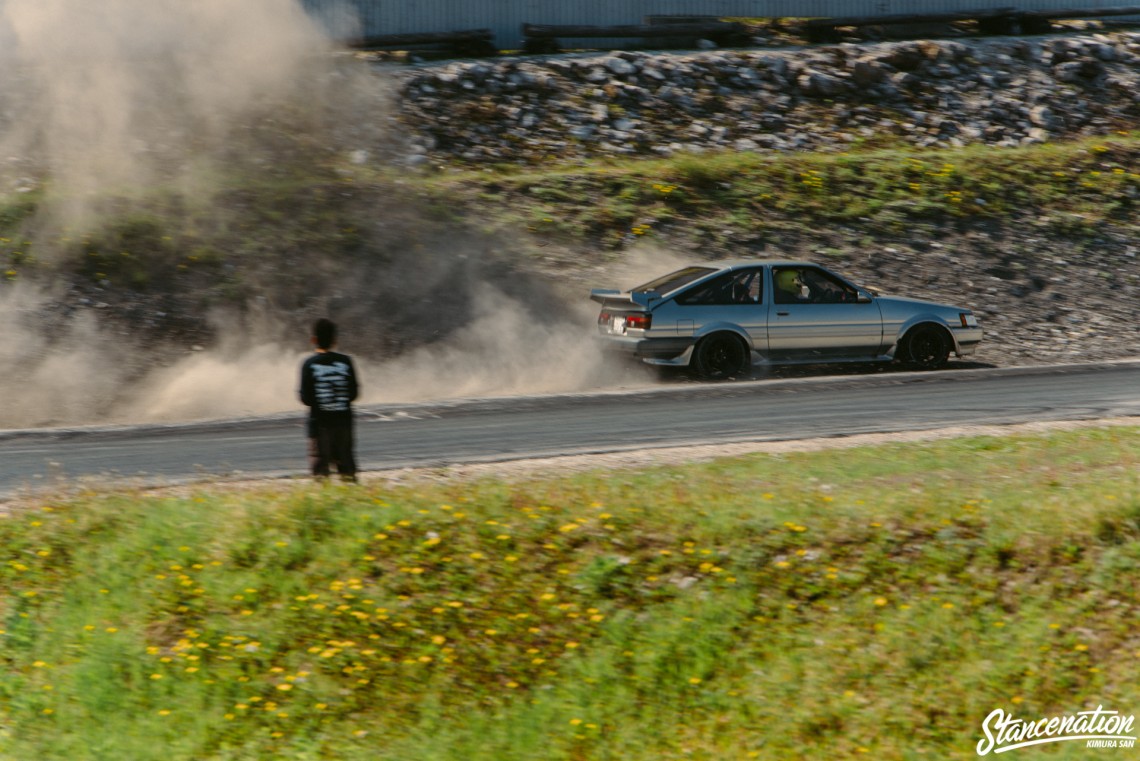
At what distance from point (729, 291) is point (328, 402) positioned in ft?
25.7

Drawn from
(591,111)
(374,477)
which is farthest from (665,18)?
(374,477)

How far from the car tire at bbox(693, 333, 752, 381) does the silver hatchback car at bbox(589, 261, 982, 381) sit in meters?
0.01

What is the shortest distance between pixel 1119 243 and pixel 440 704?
18601 millimetres

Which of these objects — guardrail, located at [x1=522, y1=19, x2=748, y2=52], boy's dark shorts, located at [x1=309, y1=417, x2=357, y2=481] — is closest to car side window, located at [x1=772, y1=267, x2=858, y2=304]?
boy's dark shorts, located at [x1=309, y1=417, x2=357, y2=481]

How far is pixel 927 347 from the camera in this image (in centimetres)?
1590

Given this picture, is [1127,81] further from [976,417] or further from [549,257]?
[976,417]

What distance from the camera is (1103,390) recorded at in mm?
13953

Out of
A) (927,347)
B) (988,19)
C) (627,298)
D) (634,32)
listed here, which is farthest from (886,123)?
(627,298)

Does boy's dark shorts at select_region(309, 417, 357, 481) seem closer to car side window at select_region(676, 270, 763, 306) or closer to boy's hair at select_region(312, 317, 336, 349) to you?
boy's hair at select_region(312, 317, 336, 349)

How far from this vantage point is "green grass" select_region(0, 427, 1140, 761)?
6.38 meters

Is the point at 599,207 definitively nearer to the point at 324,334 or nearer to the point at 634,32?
the point at 634,32

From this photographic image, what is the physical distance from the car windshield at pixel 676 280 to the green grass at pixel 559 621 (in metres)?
7.02
